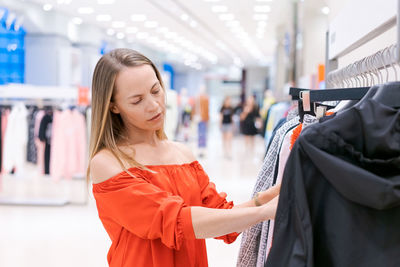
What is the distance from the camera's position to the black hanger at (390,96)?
1.09 metres

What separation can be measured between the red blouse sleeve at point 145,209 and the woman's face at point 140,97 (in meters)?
0.21

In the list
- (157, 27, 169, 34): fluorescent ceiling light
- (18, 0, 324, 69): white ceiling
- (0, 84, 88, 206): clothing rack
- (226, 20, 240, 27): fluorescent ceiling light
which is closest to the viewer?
(0, 84, 88, 206): clothing rack

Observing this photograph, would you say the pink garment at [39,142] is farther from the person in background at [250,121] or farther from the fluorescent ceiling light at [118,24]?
the fluorescent ceiling light at [118,24]

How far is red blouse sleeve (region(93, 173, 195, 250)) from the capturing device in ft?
4.62

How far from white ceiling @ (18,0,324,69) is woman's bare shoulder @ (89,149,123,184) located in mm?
9870

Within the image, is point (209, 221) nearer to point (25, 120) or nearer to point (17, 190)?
point (25, 120)

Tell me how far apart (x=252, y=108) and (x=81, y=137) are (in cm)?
666

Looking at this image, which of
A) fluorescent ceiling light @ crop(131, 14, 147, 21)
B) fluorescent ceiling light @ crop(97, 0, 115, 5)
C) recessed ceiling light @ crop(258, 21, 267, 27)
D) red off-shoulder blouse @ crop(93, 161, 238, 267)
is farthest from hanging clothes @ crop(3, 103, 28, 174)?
recessed ceiling light @ crop(258, 21, 267, 27)

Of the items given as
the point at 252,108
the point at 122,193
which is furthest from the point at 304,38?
the point at 122,193

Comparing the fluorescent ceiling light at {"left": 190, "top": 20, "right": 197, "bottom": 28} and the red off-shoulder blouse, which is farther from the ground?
the fluorescent ceiling light at {"left": 190, "top": 20, "right": 197, "bottom": 28}

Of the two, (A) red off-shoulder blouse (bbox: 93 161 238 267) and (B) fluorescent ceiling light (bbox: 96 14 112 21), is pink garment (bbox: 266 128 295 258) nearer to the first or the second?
(A) red off-shoulder blouse (bbox: 93 161 238 267)

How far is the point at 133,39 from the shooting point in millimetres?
19141

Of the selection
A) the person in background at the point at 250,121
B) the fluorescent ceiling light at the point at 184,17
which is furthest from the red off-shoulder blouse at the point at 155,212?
the fluorescent ceiling light at the point at 184,17

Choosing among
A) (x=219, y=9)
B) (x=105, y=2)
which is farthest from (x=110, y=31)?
(x=219, y=9)
